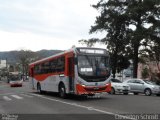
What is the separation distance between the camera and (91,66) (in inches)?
960

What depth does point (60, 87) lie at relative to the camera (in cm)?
2758

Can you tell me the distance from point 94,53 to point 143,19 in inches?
1136

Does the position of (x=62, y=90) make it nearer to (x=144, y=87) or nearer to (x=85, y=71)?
(x=85, y=71)

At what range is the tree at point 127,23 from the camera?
49844 mm

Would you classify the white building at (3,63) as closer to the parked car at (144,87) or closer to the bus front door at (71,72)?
the parked car at (144,87)

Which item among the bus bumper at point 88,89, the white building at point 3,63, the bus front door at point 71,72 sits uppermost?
the white building at point 3,63

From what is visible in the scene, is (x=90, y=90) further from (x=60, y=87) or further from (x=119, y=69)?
(x=119, y=69)

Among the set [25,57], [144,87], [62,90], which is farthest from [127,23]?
[25,57]

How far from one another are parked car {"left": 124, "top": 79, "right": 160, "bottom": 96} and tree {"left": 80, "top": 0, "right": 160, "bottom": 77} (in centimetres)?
1458

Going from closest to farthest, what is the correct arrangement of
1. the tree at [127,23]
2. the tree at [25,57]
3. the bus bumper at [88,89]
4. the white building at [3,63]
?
the bus bumper at [88,89], the tree at [127,23], the tree at [25,57], the white building at [3,63]

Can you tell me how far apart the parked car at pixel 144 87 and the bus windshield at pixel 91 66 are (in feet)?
31.6

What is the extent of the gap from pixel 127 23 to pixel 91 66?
3014 centimetres

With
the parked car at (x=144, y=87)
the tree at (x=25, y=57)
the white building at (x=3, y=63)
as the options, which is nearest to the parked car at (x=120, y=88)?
the parked car at (x=144, y=87)

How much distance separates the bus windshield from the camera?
79.7 feet
